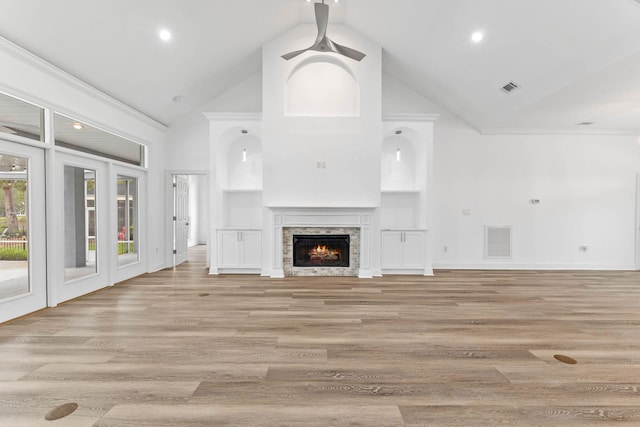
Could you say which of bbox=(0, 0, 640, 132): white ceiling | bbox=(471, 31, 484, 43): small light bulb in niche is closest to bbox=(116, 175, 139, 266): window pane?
bbox=(0, 0, 640, 132): white ceiling

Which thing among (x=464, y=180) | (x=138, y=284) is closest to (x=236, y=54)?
(x=138, y=284)

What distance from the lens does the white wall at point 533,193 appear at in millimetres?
6840

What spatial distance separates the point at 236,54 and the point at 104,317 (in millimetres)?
4514

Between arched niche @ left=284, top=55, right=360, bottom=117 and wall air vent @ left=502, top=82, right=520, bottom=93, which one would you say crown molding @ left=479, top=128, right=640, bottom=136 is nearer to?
wall air vent @ left=502, top=82, right=520, bottom=93

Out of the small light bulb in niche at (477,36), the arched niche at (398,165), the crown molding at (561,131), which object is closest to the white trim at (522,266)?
the arched niche at (398,165)

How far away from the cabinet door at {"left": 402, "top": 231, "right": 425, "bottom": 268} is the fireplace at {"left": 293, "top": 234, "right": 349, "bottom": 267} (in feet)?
3.59

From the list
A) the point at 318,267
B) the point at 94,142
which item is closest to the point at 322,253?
the point at 318,267

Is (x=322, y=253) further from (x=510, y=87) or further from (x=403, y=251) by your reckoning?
(x=510, y=87)

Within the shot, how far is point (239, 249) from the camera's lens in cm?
619

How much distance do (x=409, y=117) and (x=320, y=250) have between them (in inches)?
118

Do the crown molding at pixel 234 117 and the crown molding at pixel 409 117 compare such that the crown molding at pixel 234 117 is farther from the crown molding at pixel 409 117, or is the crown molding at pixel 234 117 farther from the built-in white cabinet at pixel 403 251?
the built-in white cabinet at pixel 403 251

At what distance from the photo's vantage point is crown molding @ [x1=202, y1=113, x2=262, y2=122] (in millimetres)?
6263

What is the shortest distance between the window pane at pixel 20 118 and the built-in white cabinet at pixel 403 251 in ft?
16.9

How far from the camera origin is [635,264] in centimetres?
681
